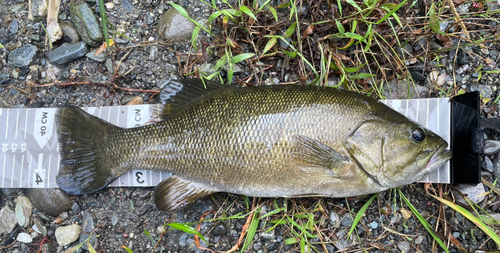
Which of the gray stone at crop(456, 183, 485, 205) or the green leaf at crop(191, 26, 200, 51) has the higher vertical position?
the green leaf at crop(191, 26, 200, 51)

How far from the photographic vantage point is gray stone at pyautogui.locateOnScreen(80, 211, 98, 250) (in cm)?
294

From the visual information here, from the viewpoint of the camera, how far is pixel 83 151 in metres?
2.71

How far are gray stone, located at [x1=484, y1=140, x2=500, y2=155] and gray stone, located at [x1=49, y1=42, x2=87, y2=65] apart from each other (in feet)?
13.4

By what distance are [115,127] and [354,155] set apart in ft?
6.94

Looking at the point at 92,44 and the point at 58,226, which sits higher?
the point at 92,44

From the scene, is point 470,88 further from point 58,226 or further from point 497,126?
point 58,226

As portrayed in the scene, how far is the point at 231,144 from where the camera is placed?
8.09 feet

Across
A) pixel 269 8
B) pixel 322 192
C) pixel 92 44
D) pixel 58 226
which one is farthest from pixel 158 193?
pixel 269 8

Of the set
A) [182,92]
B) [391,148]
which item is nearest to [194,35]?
[182,92]

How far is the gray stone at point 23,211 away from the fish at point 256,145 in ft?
2.00

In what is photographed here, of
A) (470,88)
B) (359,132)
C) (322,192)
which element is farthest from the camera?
(470,88)

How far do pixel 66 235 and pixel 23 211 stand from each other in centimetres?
52

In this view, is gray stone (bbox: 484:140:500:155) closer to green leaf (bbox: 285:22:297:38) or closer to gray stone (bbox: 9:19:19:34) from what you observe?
green leaf (bbox: 285:22:297:38)

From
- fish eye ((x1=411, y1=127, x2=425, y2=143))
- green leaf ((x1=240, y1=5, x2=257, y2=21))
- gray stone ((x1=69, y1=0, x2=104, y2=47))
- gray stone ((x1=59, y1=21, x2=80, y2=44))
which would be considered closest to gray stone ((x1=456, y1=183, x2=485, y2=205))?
fish eye ((x1=411, y1=127, x2=425, y2=143))
